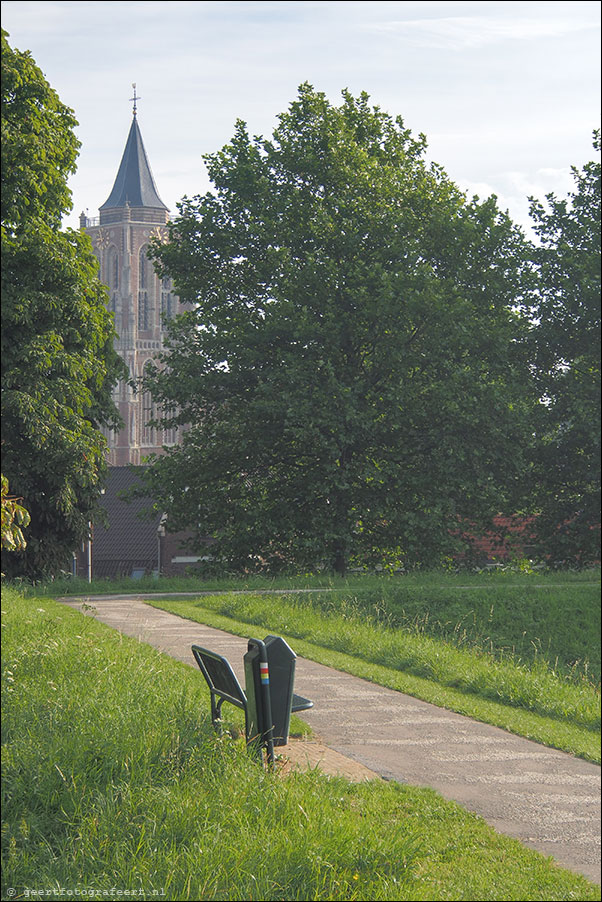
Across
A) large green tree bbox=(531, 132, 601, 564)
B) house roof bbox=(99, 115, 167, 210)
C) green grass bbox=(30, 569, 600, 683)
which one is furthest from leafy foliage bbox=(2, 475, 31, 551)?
house roof bbox=(99, 115, 167, 210)

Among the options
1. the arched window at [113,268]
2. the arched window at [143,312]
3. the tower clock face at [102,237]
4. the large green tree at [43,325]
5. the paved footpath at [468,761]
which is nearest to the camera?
the paved footpath at [468,761]

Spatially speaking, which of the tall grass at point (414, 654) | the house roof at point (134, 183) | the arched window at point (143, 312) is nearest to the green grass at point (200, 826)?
the tall grass at point (414, 654)

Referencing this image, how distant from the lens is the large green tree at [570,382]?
20.5 feet

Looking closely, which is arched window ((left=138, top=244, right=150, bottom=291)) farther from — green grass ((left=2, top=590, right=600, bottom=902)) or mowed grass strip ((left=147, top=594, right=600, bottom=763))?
green grass ((left=2, top=590, right=600, bottom=902))

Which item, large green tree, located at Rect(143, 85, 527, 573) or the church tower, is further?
the church tower

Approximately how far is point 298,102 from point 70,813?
2521 centimetres

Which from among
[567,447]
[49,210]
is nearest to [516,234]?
[49,210]

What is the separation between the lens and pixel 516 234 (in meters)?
26.2

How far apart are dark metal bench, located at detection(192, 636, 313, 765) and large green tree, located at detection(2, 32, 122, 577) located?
13831 millimetres

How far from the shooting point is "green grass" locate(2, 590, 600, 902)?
467 cm

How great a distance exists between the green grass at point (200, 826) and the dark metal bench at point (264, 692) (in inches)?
8.4

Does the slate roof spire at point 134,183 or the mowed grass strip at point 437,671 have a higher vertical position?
the slate roof spire at point 134,183

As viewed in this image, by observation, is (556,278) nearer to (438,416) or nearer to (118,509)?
(438,416)

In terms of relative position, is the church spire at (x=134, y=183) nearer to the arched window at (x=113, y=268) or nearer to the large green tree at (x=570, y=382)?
the arched window at (x=113, y=268)
